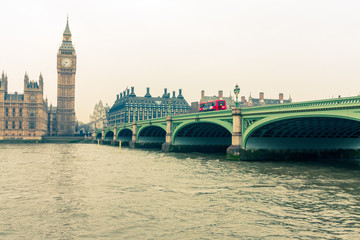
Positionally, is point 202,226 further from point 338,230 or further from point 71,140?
point 71,140

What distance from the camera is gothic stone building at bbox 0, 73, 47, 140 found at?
473ft

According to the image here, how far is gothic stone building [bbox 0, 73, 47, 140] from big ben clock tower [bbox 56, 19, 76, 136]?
21.7 m

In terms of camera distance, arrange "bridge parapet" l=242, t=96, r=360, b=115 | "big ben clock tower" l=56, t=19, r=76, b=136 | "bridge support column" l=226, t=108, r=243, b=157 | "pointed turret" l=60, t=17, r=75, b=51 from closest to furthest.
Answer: "bridge parapet" l=242, t=96, r=360, b=115 → "bridge support column" l=226, t=108, r=243, b=157 → "big ben clock tower" l=56, t=19, r=76, b=136 → "pointed turret" l=60, t=17, r=75, b=51

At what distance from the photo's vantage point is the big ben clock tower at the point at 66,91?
175 metres

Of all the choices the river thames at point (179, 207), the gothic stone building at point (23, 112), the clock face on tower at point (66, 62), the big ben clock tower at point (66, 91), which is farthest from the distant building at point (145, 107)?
the river thames at point (179, 207)

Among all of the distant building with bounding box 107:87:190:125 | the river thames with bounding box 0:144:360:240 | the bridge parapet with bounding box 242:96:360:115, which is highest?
the distant building with bounding box 107:87:190:125

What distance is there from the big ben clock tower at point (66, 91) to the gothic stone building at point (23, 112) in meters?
21.7

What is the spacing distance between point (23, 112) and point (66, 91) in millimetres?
34631

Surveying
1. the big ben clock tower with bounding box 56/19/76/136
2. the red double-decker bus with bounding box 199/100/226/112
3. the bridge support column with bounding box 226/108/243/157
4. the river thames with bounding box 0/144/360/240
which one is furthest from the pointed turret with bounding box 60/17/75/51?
the river thames with bounding box 0/144/360/240

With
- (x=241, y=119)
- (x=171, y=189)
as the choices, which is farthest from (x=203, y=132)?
(x=171, y=189)

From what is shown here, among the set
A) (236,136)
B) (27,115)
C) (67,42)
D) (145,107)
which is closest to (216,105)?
(236,136)

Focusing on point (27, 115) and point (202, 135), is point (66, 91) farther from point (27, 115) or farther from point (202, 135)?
point (202, 135)

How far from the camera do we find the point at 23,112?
14738 centimetres

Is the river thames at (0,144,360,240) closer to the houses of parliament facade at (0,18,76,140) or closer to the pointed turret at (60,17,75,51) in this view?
the houses of parliament facade at (0,18,76,140)
